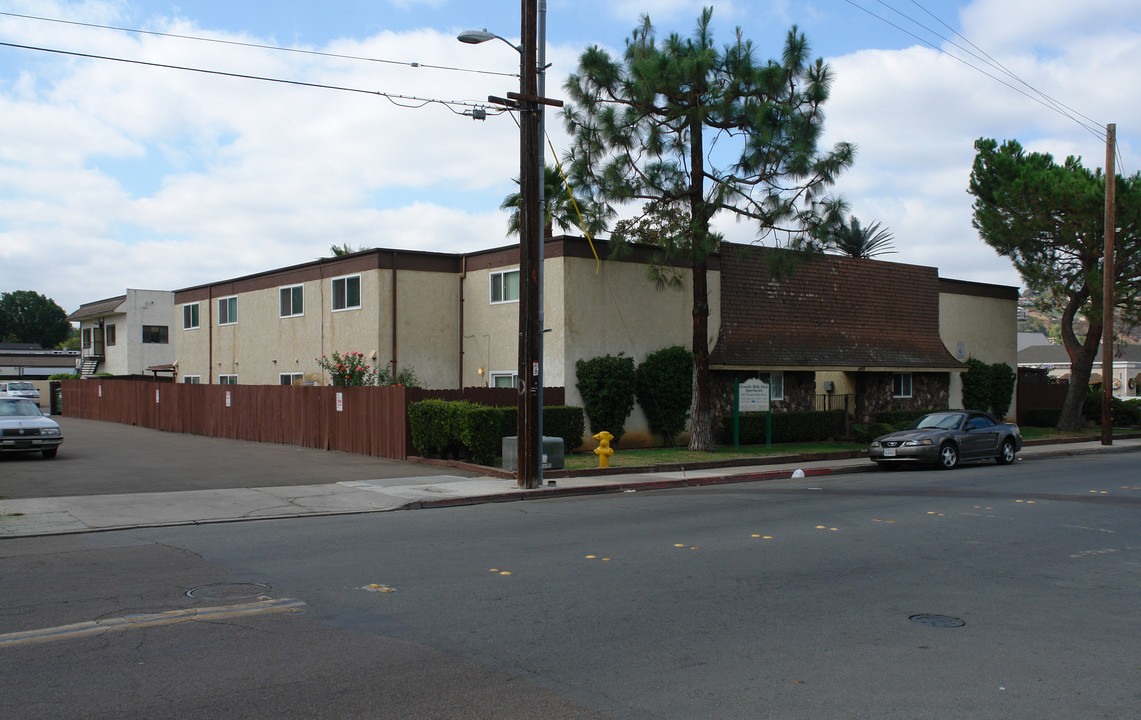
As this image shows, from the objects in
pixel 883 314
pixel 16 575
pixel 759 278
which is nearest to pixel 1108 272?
pixel 883 314

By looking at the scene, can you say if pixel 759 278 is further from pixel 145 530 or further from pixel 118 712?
pixel 118 712

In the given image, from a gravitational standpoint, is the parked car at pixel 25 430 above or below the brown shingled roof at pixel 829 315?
below

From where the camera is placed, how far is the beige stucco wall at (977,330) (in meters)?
33.5

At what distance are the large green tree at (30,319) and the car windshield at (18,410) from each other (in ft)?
360

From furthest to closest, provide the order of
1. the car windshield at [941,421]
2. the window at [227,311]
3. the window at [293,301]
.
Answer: the window at [227,311] < the window at [293,301] < the car windshield at [941,421]

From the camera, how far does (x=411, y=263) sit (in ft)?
89.5

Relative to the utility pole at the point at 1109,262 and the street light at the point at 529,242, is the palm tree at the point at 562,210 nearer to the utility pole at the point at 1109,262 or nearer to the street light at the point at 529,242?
the street light at the point at 529,242

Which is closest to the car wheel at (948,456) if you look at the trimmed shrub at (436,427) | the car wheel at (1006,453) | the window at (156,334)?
the car wheel at (1006,453)

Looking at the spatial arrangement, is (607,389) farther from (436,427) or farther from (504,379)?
(436,427)

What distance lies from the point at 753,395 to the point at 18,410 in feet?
59.2

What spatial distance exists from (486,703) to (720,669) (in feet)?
5.32

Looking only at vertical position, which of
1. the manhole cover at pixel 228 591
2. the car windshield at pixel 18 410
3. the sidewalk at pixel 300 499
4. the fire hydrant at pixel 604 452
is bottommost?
the sidewalk at pixel 300 499

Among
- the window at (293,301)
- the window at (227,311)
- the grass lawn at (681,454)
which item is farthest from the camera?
the window at (227,311)

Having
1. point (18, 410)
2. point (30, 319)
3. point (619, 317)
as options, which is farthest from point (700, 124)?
point (30, 319)
